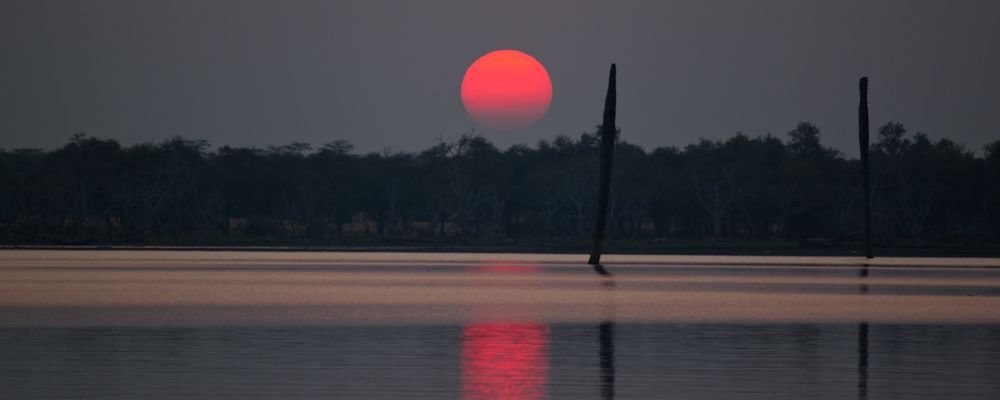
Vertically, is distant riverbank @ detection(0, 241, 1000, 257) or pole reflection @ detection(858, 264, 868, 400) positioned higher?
distant riverbank @ detection(0, 241, 1000, 257)

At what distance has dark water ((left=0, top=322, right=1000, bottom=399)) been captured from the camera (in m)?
17.7

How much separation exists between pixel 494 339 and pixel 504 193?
375 ft

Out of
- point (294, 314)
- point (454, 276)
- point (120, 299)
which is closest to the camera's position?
point (294, 314)

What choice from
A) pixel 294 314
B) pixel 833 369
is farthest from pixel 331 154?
pixel 833 369

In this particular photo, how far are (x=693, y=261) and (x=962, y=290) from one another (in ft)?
111

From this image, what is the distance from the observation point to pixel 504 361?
70.0ft

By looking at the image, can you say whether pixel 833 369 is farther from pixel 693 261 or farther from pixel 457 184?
pixel 457 184

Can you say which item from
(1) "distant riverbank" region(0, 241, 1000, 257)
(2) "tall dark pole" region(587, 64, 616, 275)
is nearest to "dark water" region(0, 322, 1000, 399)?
(2) "tall dark pole" region(587, 64, 616, 275)

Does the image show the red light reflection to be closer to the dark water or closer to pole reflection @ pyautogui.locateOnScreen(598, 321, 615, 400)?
the dark water

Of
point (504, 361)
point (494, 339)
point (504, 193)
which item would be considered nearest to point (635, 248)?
point (504, 193)

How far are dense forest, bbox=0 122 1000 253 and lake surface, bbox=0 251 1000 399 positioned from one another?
68788 millimetres

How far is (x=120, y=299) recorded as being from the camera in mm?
37094

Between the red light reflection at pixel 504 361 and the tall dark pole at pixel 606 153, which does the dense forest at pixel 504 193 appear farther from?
the red light reflection at pixel 504 361

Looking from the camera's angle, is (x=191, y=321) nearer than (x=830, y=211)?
Yes
